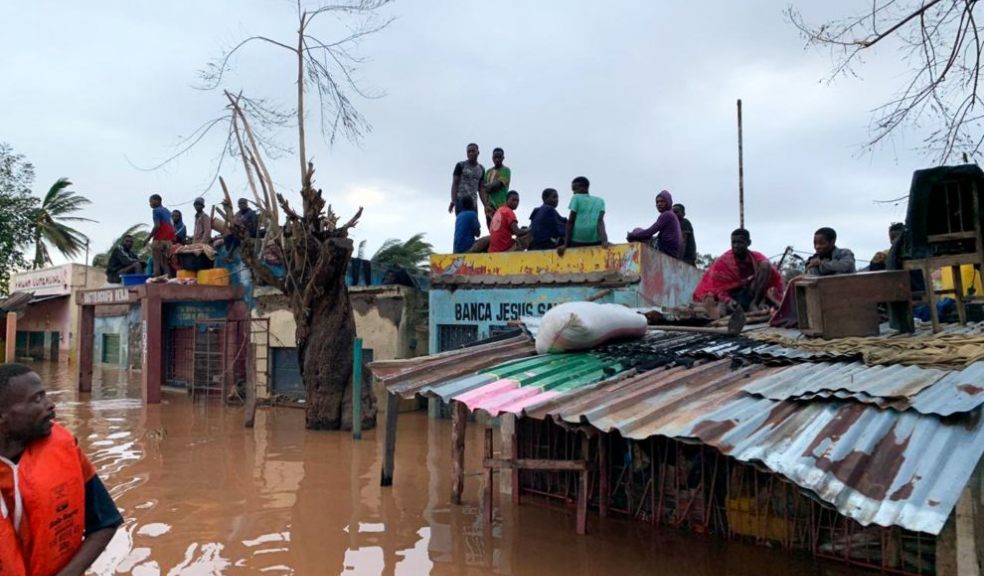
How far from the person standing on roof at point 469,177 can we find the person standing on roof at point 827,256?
6.72 metres

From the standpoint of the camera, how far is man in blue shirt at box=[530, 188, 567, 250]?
12289 millimetres

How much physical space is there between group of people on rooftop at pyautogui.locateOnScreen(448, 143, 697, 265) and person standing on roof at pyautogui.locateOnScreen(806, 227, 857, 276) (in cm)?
397

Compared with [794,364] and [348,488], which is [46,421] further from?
[348,488]

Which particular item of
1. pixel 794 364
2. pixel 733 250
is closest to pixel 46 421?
pixel 794 364

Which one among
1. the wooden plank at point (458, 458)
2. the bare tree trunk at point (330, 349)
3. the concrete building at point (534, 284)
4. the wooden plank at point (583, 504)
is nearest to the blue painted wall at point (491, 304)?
the concrete building at point (534, 284)

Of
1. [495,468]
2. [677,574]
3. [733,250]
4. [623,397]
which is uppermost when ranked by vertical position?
[733,250]

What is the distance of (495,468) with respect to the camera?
645 centimetres

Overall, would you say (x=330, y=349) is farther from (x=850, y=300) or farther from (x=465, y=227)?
(x=850, y=300)

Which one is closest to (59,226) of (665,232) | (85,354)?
(85,354)

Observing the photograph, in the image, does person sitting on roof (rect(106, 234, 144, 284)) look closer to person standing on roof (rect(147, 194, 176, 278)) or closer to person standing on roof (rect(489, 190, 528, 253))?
person standing on roof (rect(147, 194, 176, 278))

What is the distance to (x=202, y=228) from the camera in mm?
17750

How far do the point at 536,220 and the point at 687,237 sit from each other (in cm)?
330

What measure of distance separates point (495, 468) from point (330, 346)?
6.16m

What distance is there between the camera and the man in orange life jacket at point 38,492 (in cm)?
220
